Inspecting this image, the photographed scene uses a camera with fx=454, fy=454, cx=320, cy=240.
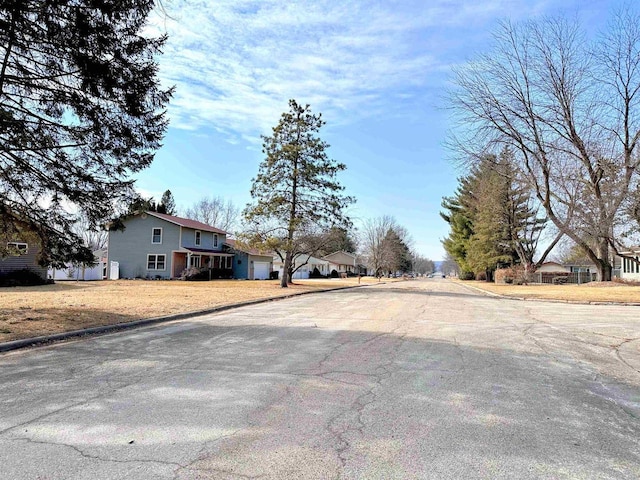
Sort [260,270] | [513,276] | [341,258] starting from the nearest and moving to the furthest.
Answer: [513,276] < [260,270] < [341,258]

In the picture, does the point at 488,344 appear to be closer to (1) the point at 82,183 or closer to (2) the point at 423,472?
(2) the point at 423,472

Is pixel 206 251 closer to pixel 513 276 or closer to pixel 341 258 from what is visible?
pixel 513 276

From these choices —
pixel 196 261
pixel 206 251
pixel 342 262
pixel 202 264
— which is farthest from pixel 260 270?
pixel 342 262

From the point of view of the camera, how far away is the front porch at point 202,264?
126ft

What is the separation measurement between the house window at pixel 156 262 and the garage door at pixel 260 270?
34.9ft

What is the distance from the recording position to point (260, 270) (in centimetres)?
4922

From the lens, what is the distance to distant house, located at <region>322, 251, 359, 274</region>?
264 feet

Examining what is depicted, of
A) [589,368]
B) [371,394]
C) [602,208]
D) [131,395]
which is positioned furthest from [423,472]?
[602,208]

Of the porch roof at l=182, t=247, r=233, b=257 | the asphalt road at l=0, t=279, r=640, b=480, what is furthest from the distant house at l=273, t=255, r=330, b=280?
the asphalt road at l=0, t=279, r=640, b=480

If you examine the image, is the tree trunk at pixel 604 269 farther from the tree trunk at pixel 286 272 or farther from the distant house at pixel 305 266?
the distant house at pixel 305 266

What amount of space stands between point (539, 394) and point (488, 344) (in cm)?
327

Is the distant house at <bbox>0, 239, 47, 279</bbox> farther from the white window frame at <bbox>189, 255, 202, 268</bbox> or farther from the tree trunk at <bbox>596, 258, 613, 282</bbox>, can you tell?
the tree trunk at <bbox>596, 258, 613, 282</bbox>

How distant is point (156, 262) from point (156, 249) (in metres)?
1.15

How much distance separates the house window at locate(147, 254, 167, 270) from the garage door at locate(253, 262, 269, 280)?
34.9 ft
